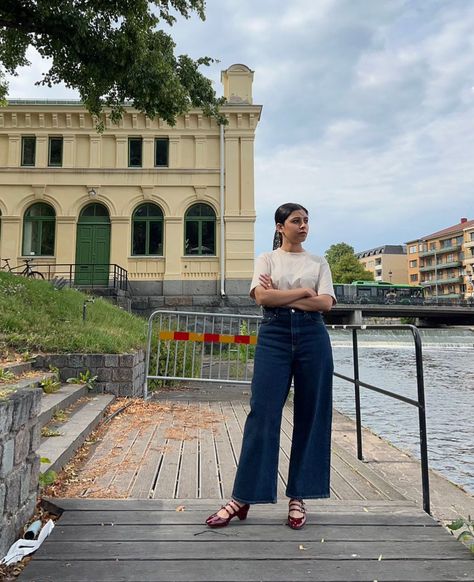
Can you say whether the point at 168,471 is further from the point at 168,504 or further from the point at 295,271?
the point at 295,271

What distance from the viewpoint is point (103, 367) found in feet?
22.7

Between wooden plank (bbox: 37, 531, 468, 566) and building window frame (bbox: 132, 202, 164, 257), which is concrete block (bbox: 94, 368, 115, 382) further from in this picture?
building window frame (bbox: 132, 202, 164, 257)

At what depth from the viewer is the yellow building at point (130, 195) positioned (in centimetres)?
2234

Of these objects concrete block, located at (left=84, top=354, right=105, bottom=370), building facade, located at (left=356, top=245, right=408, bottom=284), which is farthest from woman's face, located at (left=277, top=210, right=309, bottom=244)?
building facade, located at (left=356, top=245, right=408, bottom=284)

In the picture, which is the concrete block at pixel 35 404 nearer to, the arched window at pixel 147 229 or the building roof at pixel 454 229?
the arched window at pixel 147 229

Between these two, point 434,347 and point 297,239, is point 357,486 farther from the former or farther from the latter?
point 434,347

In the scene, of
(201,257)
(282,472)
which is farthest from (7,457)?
(201,257)

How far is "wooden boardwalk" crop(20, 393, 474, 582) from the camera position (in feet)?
7.48

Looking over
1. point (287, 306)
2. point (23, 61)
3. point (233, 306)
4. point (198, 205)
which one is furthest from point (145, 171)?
point (287, 306)

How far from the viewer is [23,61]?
1310cm

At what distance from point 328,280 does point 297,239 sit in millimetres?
320

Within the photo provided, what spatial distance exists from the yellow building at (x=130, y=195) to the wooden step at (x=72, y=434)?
1642 centimetres

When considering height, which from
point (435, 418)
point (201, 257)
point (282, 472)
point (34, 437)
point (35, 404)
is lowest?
point (435, 418)

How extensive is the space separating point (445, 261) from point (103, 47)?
9626 centimetres
